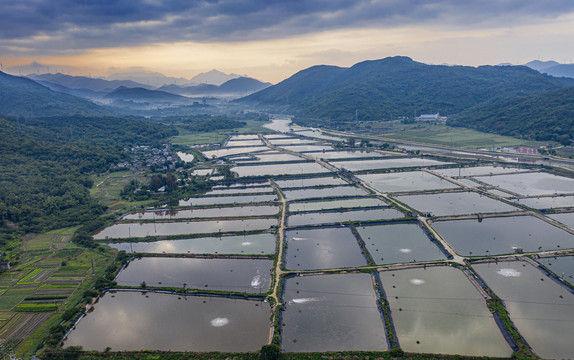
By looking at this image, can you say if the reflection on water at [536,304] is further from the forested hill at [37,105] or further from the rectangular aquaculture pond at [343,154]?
the forested hill at [37,105]

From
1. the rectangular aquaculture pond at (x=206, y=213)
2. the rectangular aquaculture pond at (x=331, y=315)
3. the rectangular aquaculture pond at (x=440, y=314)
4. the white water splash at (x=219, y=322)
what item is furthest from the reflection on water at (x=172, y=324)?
the rectangular aquaculture pond at (x=206, y=213)

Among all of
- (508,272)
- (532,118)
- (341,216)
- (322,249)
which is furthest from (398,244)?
(532,118)

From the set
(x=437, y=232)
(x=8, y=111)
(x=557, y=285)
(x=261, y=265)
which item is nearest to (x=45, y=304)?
(x=261, y=265)

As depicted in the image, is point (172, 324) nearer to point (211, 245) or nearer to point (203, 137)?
point (211, 245)

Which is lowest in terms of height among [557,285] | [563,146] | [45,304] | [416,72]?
[45,304]

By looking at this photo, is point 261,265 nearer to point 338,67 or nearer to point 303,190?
point 303,190
